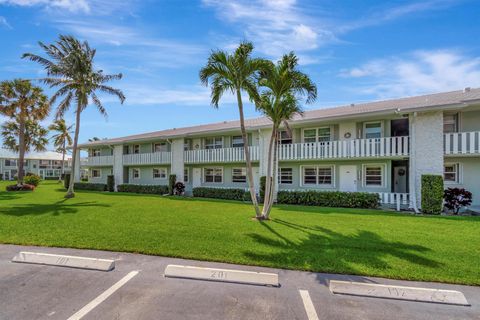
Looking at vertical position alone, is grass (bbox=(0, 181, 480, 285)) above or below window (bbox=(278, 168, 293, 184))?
below

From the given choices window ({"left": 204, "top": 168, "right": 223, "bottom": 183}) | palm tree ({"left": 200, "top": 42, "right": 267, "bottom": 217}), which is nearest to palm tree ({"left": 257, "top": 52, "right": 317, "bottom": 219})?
palm tree ({"left": 200, "top": 42, "right": 267, "bottom": 217})

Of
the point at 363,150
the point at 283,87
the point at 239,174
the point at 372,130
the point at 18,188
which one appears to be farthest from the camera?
the point at 18,188

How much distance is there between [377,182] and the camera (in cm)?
1680

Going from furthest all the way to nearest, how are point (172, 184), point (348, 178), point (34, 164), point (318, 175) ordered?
point (34, 164)
point (172, 184)
point (318, 175)
point (348, 178)

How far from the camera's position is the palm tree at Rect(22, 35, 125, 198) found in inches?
749

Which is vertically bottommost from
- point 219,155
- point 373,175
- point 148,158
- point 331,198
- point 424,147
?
point 331,198

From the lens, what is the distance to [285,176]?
1994 cm

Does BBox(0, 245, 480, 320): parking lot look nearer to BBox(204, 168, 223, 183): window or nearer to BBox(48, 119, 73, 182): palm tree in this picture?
BBox(204, 168, 223, 183): window

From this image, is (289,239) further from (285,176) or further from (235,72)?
(285,176)

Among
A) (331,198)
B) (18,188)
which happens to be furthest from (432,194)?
(18,188)

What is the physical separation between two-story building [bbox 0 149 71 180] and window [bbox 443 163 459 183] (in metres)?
60.2

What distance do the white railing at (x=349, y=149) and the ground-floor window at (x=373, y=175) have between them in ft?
6.24

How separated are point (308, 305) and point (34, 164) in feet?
235

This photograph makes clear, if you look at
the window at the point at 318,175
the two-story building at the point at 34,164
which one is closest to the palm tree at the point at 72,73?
the window at the point at 318,175
